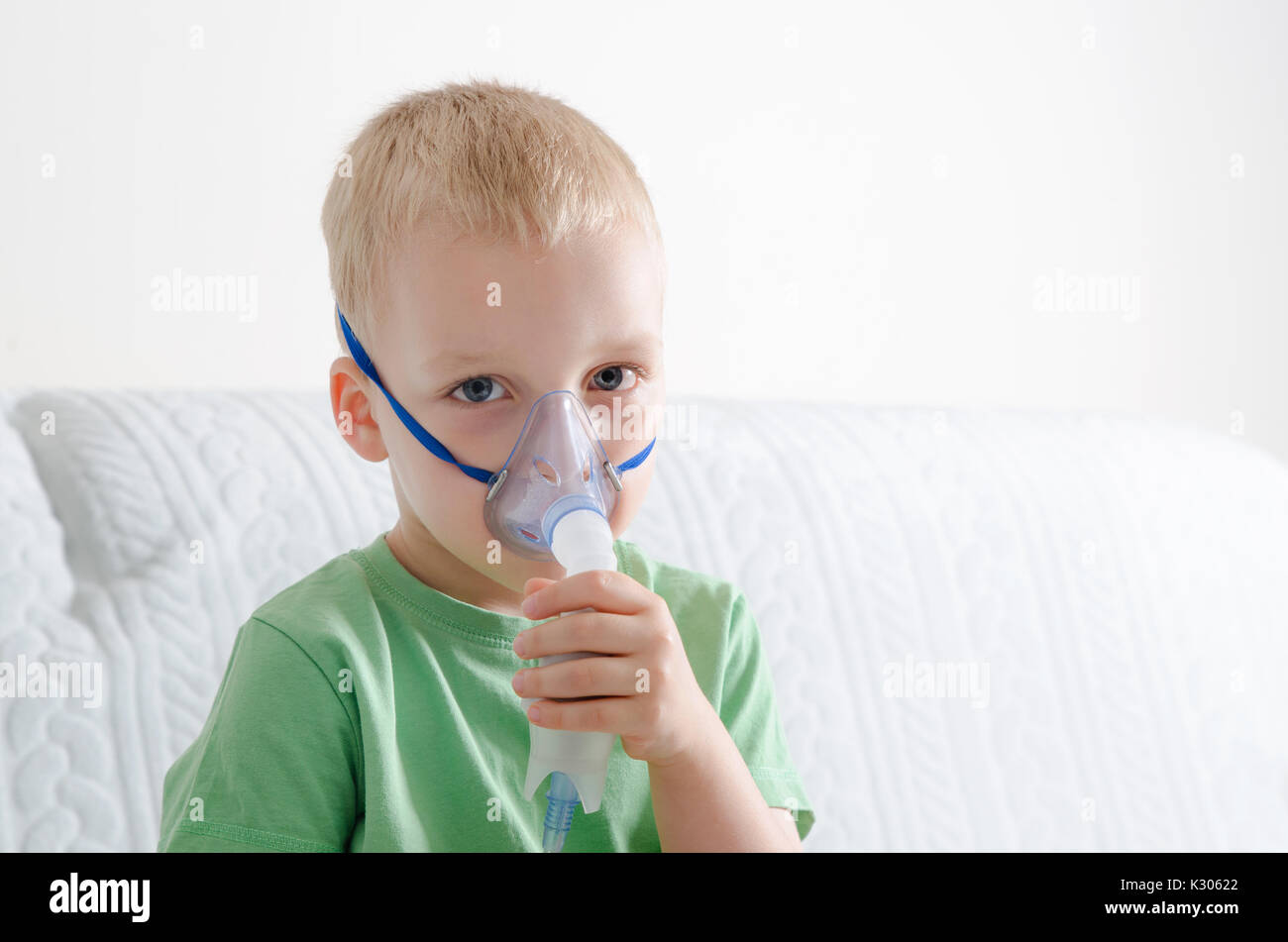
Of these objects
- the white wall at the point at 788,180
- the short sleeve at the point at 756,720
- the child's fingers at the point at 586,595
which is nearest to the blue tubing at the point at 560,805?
the child's fingers at the point at 586,595

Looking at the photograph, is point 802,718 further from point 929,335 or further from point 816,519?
point 929,335

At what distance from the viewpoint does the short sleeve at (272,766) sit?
70 cm

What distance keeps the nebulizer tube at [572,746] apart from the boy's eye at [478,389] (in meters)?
0.08

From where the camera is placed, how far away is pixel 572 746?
641 mm

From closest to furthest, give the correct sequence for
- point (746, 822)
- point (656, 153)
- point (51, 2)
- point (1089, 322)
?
1. point (746, 822)
2. point (51, 2)
3. point (656, 153)
4. point (1089, 322)

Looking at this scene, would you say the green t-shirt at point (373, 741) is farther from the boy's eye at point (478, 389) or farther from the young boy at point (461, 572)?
the boy's eye at point (478, 389)

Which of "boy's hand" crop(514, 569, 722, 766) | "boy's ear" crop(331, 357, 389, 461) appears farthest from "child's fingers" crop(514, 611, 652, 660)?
"boy's ear" crop(331, 357, 389, 461)

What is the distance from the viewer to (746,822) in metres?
Answer: 0.73

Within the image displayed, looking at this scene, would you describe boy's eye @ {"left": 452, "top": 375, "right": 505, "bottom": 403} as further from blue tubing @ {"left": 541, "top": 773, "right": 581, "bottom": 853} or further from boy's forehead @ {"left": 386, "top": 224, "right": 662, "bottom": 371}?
blue tubing @ {"left": 541, "top": 773, "right": 581, "bottom": 853}

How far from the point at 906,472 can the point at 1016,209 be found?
685mm

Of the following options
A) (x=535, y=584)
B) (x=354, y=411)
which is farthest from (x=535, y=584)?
(x=354, y=411)

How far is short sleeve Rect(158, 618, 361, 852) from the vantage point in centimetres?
70

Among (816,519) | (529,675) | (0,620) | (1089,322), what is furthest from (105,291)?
(1089,322)

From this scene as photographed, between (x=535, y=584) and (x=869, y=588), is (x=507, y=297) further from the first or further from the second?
(x=869, y=588)
